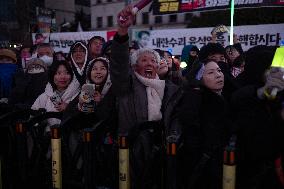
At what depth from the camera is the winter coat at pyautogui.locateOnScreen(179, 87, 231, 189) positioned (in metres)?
2.80

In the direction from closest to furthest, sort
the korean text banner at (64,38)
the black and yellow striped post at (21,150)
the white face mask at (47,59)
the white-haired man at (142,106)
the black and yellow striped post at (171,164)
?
the black and yellow striped post at (171,164) → the white-haired man at (142,106) → the black and yellow striped post at (21,150) → the white face mask at (47,59) → the korean text banner at (64,38)

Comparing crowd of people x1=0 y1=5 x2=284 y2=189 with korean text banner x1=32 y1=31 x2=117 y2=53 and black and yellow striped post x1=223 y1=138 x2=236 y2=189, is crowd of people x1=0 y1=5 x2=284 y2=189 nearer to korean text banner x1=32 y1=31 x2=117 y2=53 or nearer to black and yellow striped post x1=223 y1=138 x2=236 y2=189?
black and yellow striped post x1=223 y1=138 x2=236 y2=189

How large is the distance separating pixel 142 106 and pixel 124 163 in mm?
603

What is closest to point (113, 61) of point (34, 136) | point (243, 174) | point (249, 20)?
point (34, 136)

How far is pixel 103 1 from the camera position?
53.2 metres

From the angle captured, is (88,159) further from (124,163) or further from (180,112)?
(180,112)

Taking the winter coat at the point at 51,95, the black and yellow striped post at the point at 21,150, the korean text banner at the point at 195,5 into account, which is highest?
the korean text banner at the point at 195,5

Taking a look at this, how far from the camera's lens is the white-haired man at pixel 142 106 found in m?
3.25

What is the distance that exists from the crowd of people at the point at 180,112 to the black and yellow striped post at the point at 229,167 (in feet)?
0.21

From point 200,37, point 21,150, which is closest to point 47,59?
point 21,150

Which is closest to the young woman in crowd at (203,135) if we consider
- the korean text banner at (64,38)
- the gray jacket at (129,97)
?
the gray jacket at (129,97)

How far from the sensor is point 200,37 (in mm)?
11344

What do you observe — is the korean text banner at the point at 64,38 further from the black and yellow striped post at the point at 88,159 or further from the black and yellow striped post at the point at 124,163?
the black and yellow striped post at the point at 124,163

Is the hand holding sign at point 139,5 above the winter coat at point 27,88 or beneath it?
above
